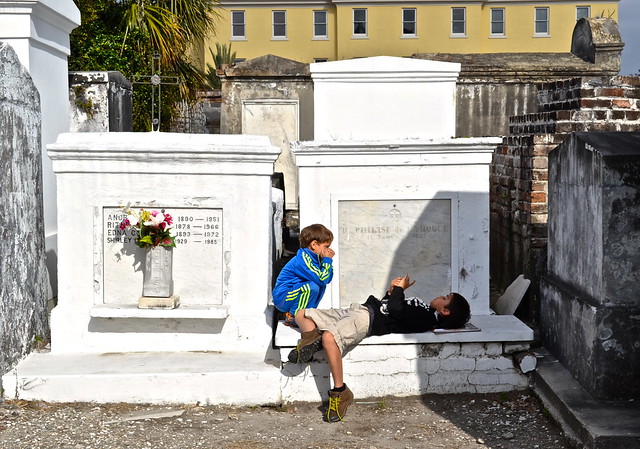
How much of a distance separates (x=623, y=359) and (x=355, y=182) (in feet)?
8.14

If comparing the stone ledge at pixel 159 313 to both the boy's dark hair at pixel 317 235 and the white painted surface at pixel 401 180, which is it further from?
the white painted surface at pixel 401 180

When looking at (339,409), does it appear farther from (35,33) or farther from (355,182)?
(35,33)

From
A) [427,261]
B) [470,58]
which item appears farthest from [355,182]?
[470,58]

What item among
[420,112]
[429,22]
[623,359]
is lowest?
[623,359]

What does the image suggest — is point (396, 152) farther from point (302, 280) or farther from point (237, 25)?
point (237, 25)

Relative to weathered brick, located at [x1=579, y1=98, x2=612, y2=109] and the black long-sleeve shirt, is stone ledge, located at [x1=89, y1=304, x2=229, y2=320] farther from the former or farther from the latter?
weathered brick, located at [x1=579, y1=98, x2=612, y2=109]

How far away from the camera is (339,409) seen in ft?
17.9

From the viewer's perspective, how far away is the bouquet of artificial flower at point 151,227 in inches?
240

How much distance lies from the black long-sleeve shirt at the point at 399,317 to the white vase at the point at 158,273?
1.44 meters

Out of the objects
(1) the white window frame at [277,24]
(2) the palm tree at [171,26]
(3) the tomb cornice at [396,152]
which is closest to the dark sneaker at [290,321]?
(3) the tomb cornice at [396,152]

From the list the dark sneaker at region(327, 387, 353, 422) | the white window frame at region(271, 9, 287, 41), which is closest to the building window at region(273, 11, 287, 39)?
the white window frame at region(271, 9, 287, 41)

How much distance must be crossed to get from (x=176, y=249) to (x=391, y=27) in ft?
103

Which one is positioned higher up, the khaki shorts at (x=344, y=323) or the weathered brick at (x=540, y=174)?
the weathered brick at (x=540, y=174)

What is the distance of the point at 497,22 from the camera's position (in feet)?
121
